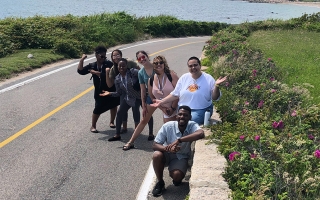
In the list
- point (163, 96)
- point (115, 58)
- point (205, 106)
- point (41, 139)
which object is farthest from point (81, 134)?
point (205, 106)

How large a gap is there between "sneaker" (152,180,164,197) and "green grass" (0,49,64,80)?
9859mm

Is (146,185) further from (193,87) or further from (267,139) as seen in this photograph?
(267,139)

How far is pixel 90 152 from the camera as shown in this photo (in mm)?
8195

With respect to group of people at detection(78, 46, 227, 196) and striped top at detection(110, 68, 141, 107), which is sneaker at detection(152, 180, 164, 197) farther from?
striped top at detection(110, 68, 141, 107)

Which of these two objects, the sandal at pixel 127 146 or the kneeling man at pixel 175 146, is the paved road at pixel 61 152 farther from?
the kneeling man at pixel 175 146

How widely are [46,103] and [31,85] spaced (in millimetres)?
2408

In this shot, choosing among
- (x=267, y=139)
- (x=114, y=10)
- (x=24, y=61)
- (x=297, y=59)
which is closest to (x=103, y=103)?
(x=267, y=139)

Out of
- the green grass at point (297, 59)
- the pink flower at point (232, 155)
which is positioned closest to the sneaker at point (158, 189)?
the pink flower at point (232, 155)

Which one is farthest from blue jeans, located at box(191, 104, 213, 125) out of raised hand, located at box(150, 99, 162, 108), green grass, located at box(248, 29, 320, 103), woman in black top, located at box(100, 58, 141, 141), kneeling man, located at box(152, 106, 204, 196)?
green grass, located at box(248, 29, 320, 103)

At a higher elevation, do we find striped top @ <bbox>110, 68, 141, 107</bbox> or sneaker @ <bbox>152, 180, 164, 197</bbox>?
striped top @ <bbox>110, 68, 141, 107</bbox>

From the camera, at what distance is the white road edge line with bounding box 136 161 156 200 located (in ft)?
21.1

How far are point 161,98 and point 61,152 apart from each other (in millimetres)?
1932

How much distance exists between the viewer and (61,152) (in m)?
8.11

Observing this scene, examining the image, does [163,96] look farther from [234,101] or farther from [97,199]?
[97,199]
